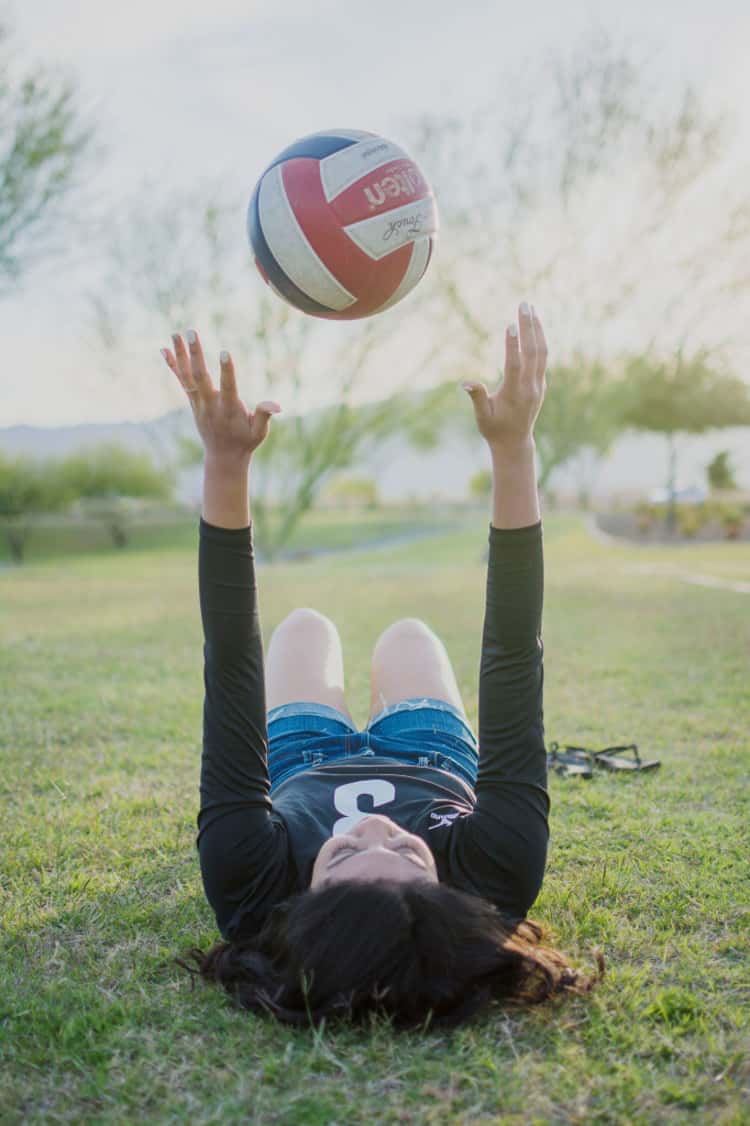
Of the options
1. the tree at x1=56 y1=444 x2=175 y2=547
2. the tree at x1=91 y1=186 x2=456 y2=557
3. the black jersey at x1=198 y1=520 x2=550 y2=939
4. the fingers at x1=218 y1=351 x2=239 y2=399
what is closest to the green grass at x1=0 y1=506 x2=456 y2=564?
the tree at x1=56 y1=444 x2=175 y2=547

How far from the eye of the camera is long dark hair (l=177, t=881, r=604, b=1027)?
1659mm

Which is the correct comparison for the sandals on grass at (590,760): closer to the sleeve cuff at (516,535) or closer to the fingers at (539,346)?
the sleeve cuff at (516,535)

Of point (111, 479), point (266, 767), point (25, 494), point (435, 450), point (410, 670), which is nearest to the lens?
point (266, 767)

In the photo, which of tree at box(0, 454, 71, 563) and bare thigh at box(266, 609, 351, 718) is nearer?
bare thigh at box(266, 609, 351, 718)

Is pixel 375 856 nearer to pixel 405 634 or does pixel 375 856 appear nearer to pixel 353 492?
pixel 405 634

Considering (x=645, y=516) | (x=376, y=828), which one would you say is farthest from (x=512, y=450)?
(x=645, y=516)

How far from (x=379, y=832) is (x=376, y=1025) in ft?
1.19

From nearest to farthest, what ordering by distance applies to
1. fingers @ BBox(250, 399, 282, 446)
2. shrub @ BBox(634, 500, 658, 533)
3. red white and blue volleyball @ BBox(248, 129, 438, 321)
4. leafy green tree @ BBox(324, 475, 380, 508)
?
fingers @ BBox(250, 399, 282, 446) < red white and blue volleyball @ BBox(248, 129, 438, 321) < shrub @ BBox(634, 500, 658, 533) < leafy green tree @ BBox(324, 475, 380, 508)

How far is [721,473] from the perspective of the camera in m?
34.6

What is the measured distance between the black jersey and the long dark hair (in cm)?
12

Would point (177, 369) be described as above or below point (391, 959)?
above

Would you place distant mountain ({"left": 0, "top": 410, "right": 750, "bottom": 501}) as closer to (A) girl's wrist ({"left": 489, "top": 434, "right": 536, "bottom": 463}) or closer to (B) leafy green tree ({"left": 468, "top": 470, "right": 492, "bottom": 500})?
(B) leafy green tree ({"left": 468, "top": 470, "right": 492, "bottom": 500})

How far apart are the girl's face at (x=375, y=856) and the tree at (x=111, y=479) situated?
30.7 metres

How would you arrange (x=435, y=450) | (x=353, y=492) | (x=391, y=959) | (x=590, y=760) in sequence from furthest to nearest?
1. (x=353, y=492)
2. (x=435, y=450)
3. (x=590, y=760)
4. (x=391, y=959)
